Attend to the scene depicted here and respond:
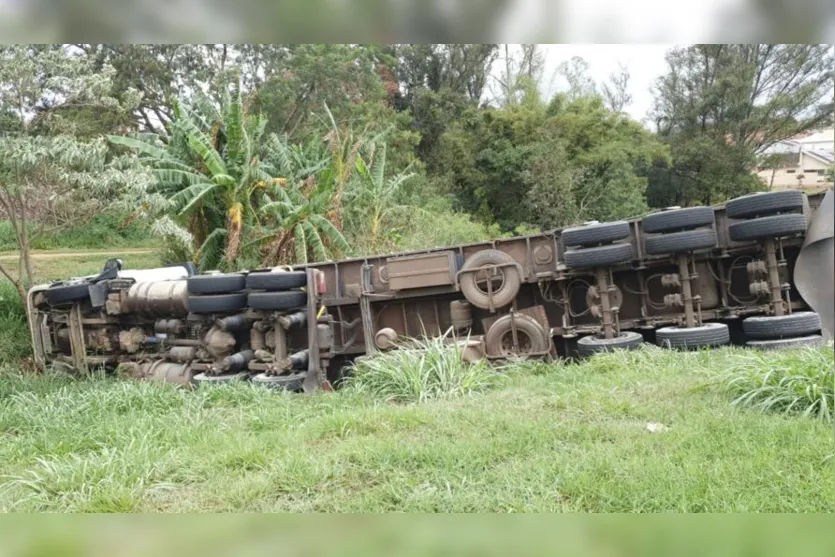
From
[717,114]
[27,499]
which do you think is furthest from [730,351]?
[717,114]

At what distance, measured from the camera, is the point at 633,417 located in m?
4.31

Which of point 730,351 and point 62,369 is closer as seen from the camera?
point 730,351

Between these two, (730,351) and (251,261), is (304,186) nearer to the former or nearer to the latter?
(251,261)

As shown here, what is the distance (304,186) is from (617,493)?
46.4ft

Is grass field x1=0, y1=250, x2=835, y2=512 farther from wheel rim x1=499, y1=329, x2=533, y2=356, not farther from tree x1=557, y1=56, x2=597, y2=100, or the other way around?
tree x1=557, y1=56, x2=597, y2=100

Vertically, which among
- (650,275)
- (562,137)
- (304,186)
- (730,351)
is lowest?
(730,351)

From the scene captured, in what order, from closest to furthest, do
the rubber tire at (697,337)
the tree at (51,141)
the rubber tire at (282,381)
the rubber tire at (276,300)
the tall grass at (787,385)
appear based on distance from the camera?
1. the tall grass at (787,385)
2. the rubber tire at (697,337)
3. the rubber tire at (282,381)
4. the rubber tire at (276,300)
5. the tree at (51,141)

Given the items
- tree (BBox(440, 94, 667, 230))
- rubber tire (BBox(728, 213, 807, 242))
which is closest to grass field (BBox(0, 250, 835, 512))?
rubber tire (BBox(728, 213, 807, 242))

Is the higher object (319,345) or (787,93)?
(787,93)

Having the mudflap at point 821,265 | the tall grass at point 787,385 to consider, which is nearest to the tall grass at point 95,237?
the tall grass at point 787,385

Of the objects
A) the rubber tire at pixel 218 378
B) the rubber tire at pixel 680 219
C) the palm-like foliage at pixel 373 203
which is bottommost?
the rubber tire at pixel 218 378

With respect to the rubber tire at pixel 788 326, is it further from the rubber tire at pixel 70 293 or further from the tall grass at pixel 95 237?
the tall grass at pixel 95 237

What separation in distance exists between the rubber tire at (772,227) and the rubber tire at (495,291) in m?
2.30

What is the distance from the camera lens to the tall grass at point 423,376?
A: 235 inches
